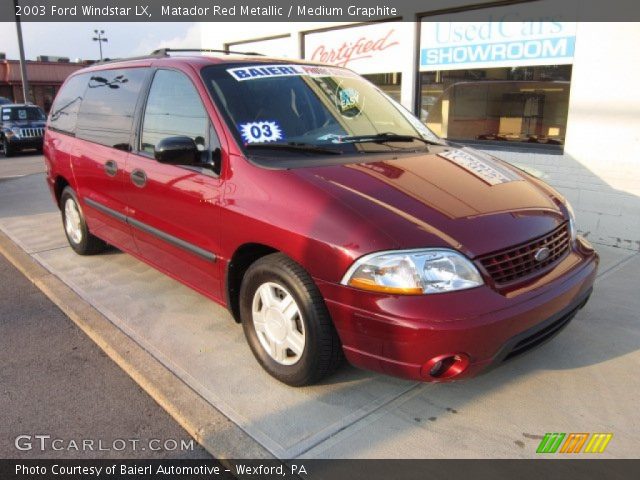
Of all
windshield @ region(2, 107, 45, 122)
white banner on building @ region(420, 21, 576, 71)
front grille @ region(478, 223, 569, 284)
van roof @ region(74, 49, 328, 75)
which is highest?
white banner on building @ region(420, 21, 576, 71)

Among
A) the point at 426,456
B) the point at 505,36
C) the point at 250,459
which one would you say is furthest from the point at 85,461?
the point at 505,36

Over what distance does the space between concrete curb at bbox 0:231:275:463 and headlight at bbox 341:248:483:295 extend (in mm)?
962

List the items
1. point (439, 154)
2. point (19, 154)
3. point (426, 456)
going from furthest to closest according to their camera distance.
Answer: point (19, 154), point (439, 154), point (426, 456)

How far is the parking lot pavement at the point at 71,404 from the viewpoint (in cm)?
260

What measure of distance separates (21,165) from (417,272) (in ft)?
47.7

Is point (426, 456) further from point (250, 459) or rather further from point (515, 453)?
point (250, 459)

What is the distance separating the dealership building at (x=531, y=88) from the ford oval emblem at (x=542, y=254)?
3.10 m

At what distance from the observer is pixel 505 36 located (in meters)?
6.21

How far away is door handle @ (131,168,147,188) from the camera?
380 cm

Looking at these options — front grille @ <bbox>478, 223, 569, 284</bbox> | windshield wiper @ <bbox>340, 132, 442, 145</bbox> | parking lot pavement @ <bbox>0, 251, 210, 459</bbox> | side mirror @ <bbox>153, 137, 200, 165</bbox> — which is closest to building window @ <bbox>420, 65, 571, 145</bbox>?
windshield wiper @ <bbox>340, 132, 442, 145</bbox>

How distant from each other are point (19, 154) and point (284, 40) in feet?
→ 40.4

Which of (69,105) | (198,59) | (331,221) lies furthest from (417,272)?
(69,105)

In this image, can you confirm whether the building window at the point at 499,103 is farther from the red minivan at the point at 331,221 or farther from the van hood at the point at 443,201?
the van hood at the point at 443,201

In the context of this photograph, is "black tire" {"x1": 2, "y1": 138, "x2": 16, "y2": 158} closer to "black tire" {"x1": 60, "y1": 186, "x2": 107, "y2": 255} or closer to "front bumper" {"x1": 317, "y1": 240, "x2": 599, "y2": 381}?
"black tire" {"x1": 60, "y1": 186, "x2": 107, "y2": 255}
